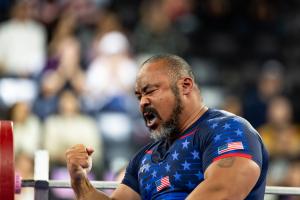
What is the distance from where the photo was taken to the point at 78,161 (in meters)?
4.10

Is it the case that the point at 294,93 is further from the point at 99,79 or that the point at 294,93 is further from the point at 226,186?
the point at 226,186

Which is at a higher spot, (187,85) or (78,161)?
(187,85)

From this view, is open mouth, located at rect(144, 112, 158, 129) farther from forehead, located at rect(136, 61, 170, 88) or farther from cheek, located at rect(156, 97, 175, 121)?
forehead, located at rect(136, 61, 170, 88)

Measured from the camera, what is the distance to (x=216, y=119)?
12.9ft

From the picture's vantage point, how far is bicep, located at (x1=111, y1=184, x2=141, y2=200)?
14.1ft

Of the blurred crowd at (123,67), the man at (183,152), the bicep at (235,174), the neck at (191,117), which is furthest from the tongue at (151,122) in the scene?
the blurred crowd at (123,67)

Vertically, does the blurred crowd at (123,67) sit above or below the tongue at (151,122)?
above

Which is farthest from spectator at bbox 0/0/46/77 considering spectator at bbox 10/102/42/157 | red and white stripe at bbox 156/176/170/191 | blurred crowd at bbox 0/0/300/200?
red and white stripe at bbox 156/176/170/191

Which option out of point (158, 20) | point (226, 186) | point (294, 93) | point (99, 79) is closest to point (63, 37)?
point (99, 79)

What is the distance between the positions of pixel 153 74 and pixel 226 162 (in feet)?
2.33

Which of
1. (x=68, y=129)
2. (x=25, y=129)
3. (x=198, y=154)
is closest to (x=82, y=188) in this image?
(x=198, y=154)

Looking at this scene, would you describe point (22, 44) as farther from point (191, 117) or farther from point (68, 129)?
point (191, 117)

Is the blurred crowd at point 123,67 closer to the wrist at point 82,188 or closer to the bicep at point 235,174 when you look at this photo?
the wrist at point 82,188

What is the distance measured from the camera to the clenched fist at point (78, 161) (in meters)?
4.10
